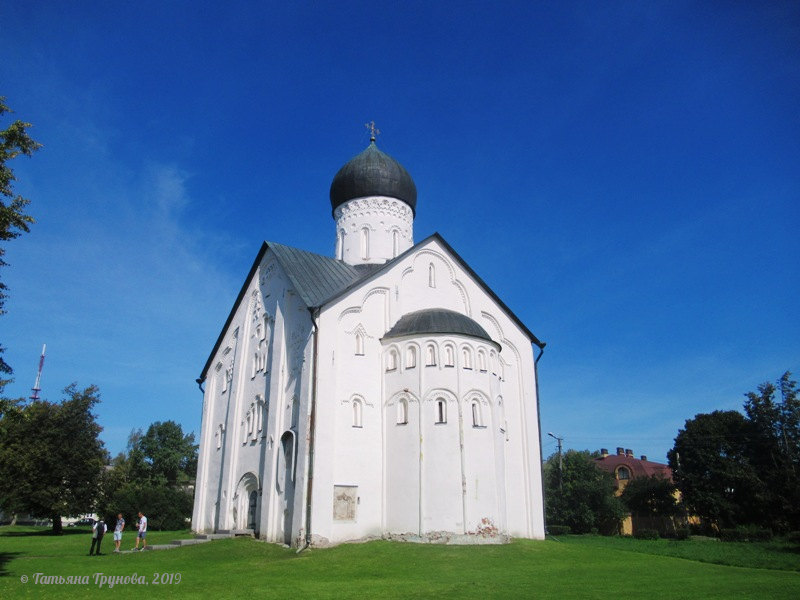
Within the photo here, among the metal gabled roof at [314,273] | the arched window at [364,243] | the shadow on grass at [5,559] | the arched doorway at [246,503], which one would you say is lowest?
the shadow on grass at [5,559]

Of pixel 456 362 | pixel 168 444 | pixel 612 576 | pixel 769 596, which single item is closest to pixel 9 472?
pixel 168 444

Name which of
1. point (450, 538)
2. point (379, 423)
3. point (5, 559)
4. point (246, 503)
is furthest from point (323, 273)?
point (5, 559)

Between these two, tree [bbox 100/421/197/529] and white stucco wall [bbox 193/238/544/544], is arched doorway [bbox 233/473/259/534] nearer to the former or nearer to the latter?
white stucco wall [bbox 193/238/544/544]

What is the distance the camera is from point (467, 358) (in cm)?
1856

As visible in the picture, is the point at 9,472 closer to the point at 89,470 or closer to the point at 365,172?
the point at 89,470

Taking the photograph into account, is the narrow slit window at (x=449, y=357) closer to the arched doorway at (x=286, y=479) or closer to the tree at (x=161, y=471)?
the arched doorway at (x=286, y=479)

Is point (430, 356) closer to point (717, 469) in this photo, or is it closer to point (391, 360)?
point (391, 360)

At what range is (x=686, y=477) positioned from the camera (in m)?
36.8

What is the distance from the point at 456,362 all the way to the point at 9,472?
23.8 meters

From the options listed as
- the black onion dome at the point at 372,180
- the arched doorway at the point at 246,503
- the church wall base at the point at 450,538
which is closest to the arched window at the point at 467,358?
the church wall base at the point at 450,538

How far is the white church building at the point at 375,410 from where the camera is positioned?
55.7ft

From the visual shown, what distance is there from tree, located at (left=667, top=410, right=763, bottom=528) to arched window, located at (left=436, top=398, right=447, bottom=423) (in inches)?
945

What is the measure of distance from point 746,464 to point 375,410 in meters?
26.8

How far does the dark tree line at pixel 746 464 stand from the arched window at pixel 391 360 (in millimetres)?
22660
